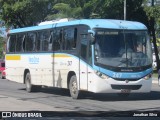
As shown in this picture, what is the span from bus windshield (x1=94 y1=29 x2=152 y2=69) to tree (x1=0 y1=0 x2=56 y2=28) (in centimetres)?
3474

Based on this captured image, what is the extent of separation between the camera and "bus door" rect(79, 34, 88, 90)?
17.7 metres

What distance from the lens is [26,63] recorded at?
75.6 ft

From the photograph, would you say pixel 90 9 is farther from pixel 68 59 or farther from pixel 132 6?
pixel 68 59

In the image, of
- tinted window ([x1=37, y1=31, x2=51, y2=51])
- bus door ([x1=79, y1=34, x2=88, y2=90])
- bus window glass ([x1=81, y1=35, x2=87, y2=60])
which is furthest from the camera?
tinted window ([x1=37, y1=31, x2=51, y2=51])

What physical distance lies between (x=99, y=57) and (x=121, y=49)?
0.92m

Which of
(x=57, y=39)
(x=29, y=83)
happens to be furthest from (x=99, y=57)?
(x=29, y=83)

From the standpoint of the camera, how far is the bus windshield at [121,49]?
1725 cm

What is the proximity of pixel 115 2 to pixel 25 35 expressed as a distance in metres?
23.1

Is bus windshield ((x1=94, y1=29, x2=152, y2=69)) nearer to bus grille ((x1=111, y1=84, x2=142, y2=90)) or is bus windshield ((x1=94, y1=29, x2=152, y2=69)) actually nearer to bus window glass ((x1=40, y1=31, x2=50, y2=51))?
bus grille ((x1=111, y1=84, x2=142, y2=90))

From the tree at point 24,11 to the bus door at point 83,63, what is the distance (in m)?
34.4

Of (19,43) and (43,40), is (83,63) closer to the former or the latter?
(43,40)

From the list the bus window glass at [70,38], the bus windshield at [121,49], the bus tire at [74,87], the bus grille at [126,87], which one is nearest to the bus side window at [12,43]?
the bus window glass at [70,38]

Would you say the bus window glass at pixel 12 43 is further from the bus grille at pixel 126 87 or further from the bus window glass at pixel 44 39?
the bus grille at pixel 126 87

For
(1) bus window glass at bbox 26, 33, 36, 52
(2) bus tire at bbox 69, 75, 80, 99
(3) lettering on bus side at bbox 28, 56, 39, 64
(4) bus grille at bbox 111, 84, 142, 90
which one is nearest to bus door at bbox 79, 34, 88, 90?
(2) bus tire at bbox 69, 75, 80, 99
